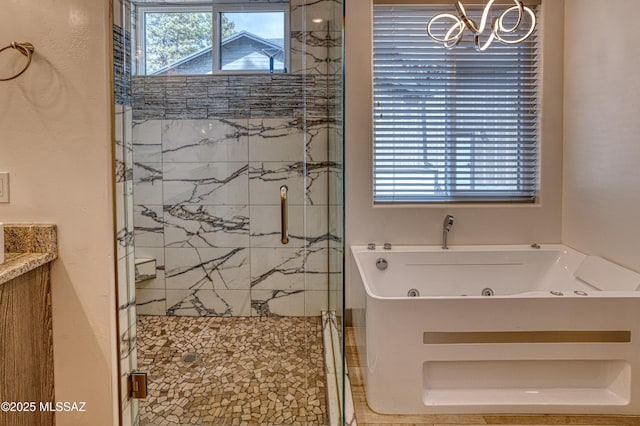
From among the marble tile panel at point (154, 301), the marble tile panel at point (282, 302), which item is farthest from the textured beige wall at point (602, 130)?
the marble tile panel at point (154, 301)

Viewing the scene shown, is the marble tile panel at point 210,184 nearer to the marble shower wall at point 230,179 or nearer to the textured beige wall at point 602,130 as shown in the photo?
the marble shower wall at point 230,179

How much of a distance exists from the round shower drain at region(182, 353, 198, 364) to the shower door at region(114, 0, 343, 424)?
36 centimetres

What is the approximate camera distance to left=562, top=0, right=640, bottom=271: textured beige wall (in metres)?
2.07

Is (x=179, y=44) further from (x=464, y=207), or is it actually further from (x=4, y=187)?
(x=464, y=207)

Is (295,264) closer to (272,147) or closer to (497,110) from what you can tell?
(272,147)

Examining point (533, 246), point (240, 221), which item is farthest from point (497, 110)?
point (240, 221)

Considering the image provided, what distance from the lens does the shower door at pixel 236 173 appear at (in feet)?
8.04

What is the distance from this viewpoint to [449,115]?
2762 millimetres

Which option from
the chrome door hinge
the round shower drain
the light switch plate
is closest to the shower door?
the round shower drain

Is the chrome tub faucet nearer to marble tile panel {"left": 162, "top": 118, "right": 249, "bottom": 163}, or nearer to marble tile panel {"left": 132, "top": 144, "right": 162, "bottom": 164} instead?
marble tile panel {"left": 162, "top": 118, "right": 249, "bottom": 163}

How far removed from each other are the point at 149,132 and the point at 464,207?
227cm

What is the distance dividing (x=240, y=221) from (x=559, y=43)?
2.61 m

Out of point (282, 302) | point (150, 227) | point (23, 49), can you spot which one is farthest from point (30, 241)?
point (282, 302)

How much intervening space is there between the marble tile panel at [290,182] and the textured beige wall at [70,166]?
47.0 inches
